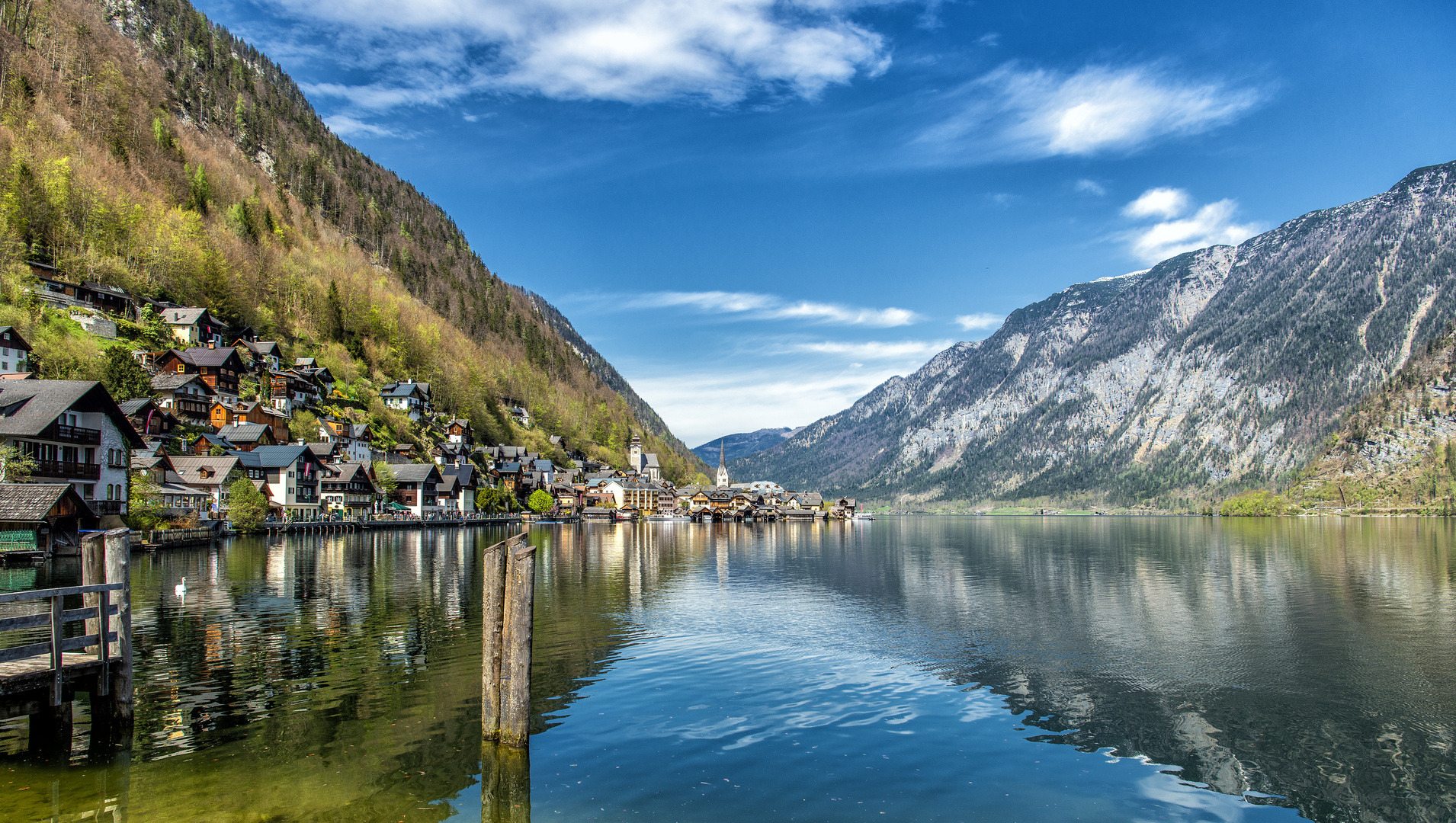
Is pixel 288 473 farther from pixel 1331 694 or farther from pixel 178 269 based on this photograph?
pixel 1331 694

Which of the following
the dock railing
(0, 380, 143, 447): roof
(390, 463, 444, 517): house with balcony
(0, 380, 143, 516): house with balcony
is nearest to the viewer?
the dock railing

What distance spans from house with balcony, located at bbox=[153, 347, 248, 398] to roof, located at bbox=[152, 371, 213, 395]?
1420 mm

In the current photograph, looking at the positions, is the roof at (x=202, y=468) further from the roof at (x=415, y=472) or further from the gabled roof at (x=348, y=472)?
the roof at (x=415, y=472)

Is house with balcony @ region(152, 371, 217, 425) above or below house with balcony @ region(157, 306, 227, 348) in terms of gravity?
below

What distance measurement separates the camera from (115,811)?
44.8ft

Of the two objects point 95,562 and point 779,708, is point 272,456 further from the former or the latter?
point 779,708

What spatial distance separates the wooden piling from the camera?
16344 mm

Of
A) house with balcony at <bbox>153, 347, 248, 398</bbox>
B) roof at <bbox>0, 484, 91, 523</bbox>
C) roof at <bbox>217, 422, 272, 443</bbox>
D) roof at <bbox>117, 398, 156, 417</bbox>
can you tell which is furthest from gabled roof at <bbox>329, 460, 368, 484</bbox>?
roof at <bbox>0, 484, 91, 523</bbox>

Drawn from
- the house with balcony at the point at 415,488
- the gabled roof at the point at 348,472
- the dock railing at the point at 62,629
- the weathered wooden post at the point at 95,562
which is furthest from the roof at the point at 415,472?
the weathered wooden post at the point at 95,562

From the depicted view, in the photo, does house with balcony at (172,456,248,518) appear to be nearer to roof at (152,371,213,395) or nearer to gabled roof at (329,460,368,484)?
roof at (152,371,213,395)

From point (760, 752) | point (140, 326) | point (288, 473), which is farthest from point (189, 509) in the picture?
point (760, 752)

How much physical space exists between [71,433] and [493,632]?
59.1 metres

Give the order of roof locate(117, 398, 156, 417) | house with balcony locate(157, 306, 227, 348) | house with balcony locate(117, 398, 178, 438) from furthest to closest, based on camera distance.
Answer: house with balcony locate(157, 306, 227, 348)
house with balcony locate(117, 398, 178, 438)
roof locate(117, 398, 156, 417)

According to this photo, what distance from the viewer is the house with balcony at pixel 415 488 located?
12825 centimetres
